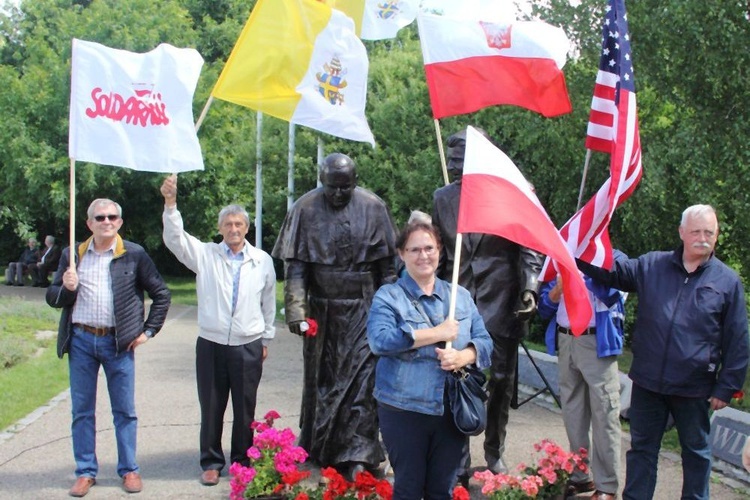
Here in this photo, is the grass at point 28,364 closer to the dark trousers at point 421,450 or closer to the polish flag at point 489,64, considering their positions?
the polish flag at point 489,64

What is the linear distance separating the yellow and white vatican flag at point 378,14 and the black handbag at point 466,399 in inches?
141

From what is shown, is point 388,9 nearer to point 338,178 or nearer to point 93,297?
point 338,178

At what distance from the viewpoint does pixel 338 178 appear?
19.2ft

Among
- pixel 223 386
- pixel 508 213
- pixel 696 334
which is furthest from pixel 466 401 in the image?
pixel 223 386

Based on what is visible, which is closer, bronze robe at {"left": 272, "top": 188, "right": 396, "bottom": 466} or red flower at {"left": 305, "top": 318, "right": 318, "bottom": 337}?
red flower at {"left": 305, "top": 318, "right": 318, "bottom": 337}

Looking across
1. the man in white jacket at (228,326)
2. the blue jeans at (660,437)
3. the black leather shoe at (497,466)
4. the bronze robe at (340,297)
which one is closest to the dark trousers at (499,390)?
the black leather shoe at (497,466)

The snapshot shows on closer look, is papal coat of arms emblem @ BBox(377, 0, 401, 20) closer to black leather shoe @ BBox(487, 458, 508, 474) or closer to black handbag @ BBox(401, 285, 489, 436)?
black leather shoe @ BBox(487, 458, 508, 474)

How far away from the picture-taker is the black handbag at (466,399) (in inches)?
151

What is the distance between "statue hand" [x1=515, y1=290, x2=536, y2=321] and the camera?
5.54 metres

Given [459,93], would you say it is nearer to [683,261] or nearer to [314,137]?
[683,261]

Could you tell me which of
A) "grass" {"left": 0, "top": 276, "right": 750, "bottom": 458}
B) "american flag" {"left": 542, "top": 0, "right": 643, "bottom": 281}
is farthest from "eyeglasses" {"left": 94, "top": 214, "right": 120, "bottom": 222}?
"grass" {"left": 0, "top": 276, "right": 750, "bottom": 458}

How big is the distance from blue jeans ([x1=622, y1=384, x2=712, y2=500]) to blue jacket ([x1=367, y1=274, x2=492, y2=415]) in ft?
4.59

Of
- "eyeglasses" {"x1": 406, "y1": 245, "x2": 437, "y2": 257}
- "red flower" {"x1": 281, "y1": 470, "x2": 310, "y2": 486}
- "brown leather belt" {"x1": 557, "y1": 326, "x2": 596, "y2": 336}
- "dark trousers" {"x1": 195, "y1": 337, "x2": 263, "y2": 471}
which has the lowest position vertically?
"red flower" {"x1": 281, "y1": 470, "x2": 310, "y2": 486}

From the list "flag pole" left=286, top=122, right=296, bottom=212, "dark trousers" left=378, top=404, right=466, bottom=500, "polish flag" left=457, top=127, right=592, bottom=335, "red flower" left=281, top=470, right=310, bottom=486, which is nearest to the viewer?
"dark trousers" left=378, top=404, right=466, bottom=500
